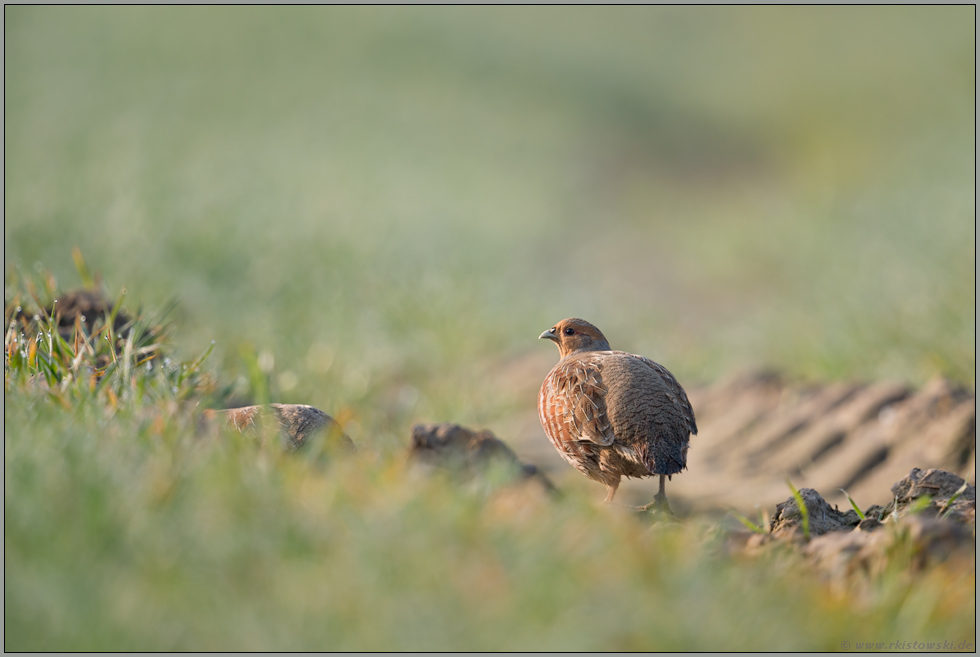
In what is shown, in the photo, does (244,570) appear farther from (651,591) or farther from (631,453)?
(631,453)

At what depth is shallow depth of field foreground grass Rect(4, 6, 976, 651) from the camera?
7.39 feet

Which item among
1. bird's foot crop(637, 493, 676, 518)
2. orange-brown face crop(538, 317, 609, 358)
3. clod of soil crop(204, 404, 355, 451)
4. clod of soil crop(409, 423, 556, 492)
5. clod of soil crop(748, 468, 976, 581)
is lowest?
clod of soil crop(748, 468, 976, 581)

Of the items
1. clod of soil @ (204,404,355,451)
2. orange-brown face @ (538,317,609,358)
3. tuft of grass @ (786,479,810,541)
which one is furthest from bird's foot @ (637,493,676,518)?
clod of soil @ (204,404,355,451)

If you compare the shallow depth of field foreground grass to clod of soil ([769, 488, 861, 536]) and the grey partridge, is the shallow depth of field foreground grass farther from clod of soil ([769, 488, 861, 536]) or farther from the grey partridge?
clod of soil ([769, 488, 861, 536])

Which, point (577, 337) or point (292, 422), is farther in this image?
point (577, 337)

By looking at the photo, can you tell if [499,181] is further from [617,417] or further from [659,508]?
[659,508]

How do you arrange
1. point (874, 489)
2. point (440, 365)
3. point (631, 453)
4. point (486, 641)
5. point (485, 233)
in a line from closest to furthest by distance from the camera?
point (486, 641) < point (631, 453) < point (874, 489) < point (440, 365) < point (485, 233)

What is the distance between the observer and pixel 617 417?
3.93 m

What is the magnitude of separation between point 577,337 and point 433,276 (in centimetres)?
472

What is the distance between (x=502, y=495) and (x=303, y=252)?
21.5 ft

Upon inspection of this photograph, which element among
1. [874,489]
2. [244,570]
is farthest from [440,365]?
[244,570]

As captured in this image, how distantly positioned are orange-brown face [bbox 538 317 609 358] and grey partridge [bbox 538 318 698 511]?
13.1 inches

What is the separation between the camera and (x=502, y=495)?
2836 mm

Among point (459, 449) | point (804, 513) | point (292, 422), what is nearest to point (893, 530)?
point (804, 513)
